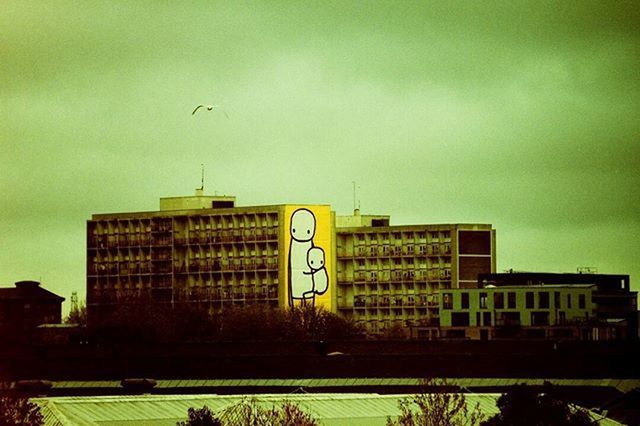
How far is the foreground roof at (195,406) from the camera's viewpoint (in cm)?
10244

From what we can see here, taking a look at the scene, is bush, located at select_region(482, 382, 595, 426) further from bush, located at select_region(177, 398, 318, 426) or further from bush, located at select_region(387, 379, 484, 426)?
bush, located at select_region(177, 398, 318, 426)

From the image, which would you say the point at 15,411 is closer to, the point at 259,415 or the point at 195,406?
the point at 259,415

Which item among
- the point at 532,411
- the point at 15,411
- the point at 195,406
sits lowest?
the point at 195,406

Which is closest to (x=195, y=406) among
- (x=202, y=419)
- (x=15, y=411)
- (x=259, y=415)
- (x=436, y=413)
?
(x=259, y=415)

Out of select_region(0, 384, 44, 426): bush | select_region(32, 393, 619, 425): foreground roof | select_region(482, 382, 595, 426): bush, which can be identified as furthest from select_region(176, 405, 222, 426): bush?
select_region(482, 382, 595, 426): bush

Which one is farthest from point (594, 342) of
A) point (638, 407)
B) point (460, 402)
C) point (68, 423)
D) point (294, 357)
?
point (68, 423)

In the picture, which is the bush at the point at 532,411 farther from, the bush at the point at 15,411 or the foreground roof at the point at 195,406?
the bush at the point at 15,411

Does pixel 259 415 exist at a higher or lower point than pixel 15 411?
lower

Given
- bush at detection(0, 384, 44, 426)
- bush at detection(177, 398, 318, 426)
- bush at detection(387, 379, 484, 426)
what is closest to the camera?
bush at detection(0, 384, 44, 426)

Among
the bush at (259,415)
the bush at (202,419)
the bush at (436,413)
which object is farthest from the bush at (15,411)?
the bush at (436,413)

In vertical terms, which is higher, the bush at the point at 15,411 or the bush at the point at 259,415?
the bush at the point at 15,411

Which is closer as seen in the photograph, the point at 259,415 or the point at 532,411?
the point at 532,411

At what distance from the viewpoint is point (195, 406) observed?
110 meters

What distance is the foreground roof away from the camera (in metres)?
102
